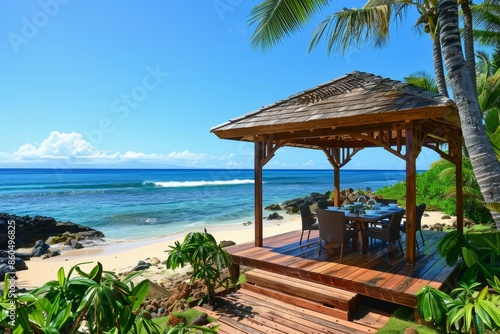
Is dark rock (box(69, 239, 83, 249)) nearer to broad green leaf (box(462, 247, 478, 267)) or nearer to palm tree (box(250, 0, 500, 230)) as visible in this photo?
palm tree (box(250, 0, 500, 230))

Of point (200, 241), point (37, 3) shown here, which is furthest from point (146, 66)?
point (200, 241)

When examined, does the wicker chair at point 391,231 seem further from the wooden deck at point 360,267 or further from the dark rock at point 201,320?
the dark rock at point 201,320

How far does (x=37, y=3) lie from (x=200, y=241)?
4.96 metres

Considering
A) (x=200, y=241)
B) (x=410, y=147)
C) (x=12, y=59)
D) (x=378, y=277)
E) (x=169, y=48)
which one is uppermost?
(x=169, y=48)

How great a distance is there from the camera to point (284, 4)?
5832 mm

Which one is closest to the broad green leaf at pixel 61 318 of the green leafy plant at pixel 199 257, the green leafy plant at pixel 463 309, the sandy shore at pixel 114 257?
the green leafy plant at pixel 199 257

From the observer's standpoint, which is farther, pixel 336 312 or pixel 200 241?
pixel 200 241

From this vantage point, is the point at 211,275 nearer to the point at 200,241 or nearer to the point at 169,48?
the point at 200,241

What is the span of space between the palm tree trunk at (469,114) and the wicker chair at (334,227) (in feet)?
6.76

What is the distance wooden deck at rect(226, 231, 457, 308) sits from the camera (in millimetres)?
3953

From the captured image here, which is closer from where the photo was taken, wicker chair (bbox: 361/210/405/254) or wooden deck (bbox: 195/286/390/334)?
wooden deck (bbox: 195/286/390/334)

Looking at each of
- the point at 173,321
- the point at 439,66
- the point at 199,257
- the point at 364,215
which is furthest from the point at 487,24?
the point at 173,321

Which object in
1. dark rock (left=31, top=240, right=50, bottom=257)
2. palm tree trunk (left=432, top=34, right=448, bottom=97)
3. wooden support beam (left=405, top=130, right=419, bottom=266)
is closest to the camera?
wooden support beam (left=405, top=130, right=419, bottom=266)

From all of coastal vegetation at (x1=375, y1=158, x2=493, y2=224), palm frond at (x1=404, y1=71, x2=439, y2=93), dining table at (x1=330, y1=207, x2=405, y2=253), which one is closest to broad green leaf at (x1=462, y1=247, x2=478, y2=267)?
dining table at (x1=330, y1=207, x2=405, y2=253)
